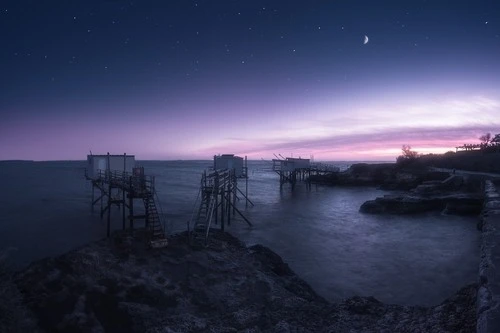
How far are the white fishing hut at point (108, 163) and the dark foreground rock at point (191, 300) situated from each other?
867 inches

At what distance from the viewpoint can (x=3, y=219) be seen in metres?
31.4

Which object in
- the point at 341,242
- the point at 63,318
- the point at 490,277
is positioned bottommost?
the point at 341,242

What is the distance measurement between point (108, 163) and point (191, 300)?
27.8 metres

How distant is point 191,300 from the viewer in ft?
34.6

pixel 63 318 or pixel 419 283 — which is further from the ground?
pixel 63 318

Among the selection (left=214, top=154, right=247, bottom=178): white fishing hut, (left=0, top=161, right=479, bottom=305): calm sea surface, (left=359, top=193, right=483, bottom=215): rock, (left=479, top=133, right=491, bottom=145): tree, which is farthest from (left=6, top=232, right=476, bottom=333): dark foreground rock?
(left=479, top=133, right=491, bottom=145): tree

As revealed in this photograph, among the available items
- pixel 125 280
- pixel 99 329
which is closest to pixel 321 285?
pixel 125 280

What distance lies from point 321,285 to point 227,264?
4.95 meters

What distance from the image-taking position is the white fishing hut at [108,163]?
33.7m

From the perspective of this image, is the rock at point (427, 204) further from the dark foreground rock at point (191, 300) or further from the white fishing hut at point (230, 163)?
the dark foreground rock at point (191, 300)

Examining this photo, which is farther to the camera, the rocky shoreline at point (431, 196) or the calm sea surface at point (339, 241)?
the rocky shoreline at point (431, 196)

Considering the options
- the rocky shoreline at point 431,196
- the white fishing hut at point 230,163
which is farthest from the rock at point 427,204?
the white fishing hut at point 230,163

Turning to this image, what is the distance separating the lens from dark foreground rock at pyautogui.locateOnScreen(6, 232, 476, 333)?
838 cm

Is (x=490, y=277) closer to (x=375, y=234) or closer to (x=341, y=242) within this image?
(x=341, y=242)
